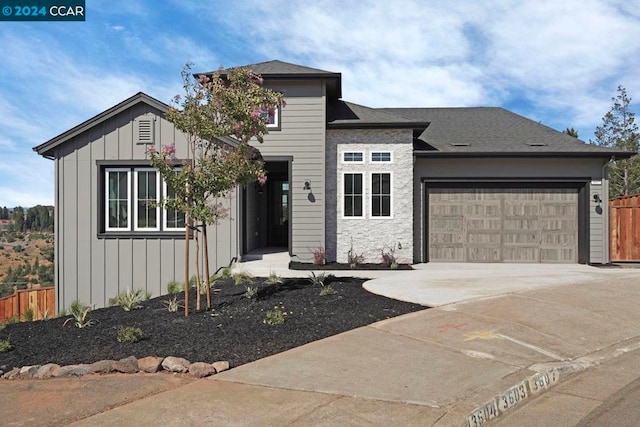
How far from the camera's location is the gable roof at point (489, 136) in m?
15.0

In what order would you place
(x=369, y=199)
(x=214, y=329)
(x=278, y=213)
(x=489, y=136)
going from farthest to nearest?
(x=278, y=213) → (x=489, y=136) → (x=369, y=199) → (x=214, y=329)

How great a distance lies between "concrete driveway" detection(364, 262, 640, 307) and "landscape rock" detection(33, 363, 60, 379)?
18.5ft

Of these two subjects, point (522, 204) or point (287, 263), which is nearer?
point (287, 263)

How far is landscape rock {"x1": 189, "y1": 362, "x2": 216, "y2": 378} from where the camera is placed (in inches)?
211

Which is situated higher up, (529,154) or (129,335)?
(529,154)

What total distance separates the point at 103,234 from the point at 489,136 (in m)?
12.3

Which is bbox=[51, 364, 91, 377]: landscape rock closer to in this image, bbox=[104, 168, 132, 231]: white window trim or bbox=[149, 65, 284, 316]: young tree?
bbox=[149, 65, 284, 316]: young tree

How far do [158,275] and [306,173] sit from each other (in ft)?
16.5

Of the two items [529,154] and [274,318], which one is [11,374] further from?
[529,154]

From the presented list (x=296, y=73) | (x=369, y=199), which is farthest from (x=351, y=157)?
(x=296, y=73)

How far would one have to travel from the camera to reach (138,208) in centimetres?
1329

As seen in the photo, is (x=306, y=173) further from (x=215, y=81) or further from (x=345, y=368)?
(x=345, y=368)

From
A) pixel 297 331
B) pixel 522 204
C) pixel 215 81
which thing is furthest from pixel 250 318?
pixel 522 204

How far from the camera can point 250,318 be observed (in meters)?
7.47
